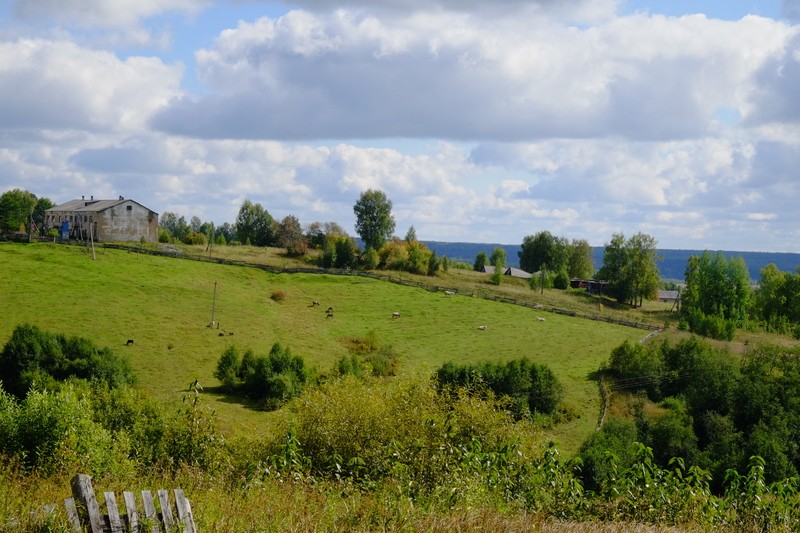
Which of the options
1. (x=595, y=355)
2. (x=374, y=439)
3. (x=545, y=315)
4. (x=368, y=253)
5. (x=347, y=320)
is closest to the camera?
(x=374, y=439)

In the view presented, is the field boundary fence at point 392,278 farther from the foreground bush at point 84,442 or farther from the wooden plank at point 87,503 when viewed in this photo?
the wooden plank at point 87,503

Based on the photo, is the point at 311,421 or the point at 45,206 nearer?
the point at 311,421

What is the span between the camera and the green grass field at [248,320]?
206 ft

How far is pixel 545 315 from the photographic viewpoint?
94500 mm

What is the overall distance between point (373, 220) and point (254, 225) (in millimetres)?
26750

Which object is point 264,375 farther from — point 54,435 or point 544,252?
point 544,252

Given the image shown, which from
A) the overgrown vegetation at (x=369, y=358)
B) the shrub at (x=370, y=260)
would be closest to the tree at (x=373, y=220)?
the shrub at (x=370, y=260)

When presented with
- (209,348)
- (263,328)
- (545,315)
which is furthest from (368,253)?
(209,348)

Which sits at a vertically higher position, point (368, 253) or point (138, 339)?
point (368, 253)

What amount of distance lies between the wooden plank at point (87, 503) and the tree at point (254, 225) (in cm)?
14672

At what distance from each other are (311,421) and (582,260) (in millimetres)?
168066

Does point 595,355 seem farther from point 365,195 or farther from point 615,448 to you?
point 365,195

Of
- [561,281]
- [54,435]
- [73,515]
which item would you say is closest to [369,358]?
[54,435]

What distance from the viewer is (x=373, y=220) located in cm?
15825
